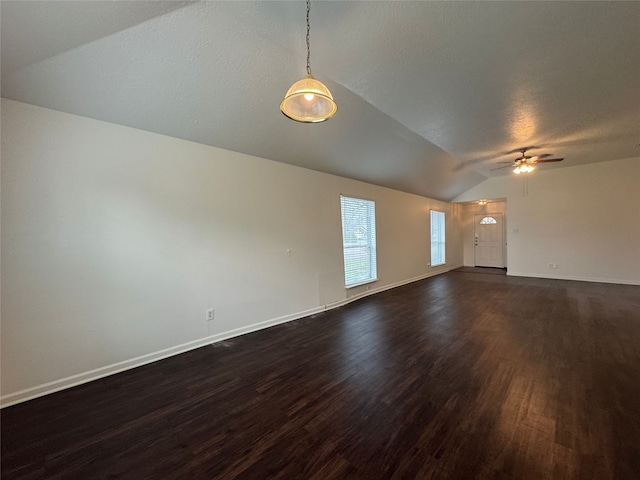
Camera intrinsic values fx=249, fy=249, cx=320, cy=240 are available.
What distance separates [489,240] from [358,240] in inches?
263

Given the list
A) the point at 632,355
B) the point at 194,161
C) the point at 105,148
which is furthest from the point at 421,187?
the point at 105,148

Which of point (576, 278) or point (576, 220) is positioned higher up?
point (576, 220)

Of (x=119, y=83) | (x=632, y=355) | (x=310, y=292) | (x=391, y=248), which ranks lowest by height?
(x=632, y=355)

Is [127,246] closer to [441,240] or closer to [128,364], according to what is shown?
[128,364]

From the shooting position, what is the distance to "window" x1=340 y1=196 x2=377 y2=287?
16.9ft

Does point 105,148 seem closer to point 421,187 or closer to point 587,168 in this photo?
point 421,187

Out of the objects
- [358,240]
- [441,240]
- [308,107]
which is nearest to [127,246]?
[308,107]

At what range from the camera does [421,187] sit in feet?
22.3

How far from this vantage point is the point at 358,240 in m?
5.46

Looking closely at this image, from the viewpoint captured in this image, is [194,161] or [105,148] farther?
[194,161]

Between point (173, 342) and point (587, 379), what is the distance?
4.29 m

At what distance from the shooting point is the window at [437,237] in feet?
26.9

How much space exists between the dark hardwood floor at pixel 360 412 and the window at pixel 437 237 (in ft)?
15.8

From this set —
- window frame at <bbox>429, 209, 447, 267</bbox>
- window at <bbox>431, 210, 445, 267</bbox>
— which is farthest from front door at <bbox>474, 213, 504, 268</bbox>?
window at <bbox>431, 210, 445, 267</bbox>
